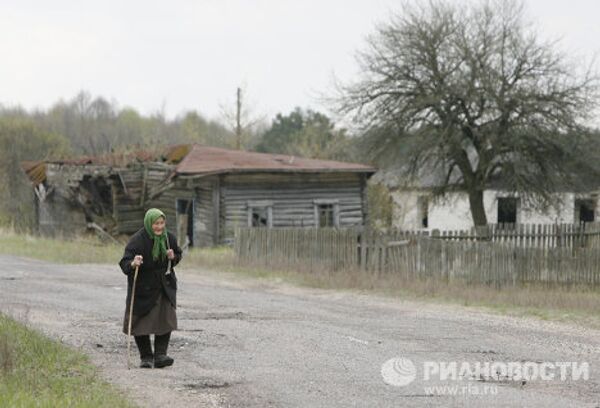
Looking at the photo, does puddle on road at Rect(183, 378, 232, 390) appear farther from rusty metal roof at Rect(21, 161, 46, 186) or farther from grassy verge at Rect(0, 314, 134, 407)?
rusty metal roof at Rect(21, 161, 46, 186)

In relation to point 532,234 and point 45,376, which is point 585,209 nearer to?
point 532,234

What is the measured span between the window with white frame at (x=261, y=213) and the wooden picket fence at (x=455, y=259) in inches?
472

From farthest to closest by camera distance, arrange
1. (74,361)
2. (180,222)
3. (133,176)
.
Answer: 1. (133,176)
2. (180,222)
3. (74,361)

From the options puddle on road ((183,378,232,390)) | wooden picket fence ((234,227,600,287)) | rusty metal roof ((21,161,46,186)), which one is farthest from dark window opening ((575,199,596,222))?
puddle on road ((183,378,232,390))

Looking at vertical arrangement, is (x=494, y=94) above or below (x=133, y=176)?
above

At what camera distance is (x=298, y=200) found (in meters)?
34.7

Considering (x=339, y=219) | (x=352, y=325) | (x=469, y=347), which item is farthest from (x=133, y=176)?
(x=469, y=347)

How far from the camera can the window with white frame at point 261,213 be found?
33.6m

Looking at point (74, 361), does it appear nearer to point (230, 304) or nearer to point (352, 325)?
point (352, 325)

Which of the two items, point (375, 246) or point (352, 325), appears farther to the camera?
point (375, 246)

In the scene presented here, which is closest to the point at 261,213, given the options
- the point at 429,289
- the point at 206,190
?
the point at 206,190

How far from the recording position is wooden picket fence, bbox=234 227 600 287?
62.7 ft

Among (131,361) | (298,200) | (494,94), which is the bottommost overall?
(131,361)

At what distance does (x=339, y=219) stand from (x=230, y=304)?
66.9ft
